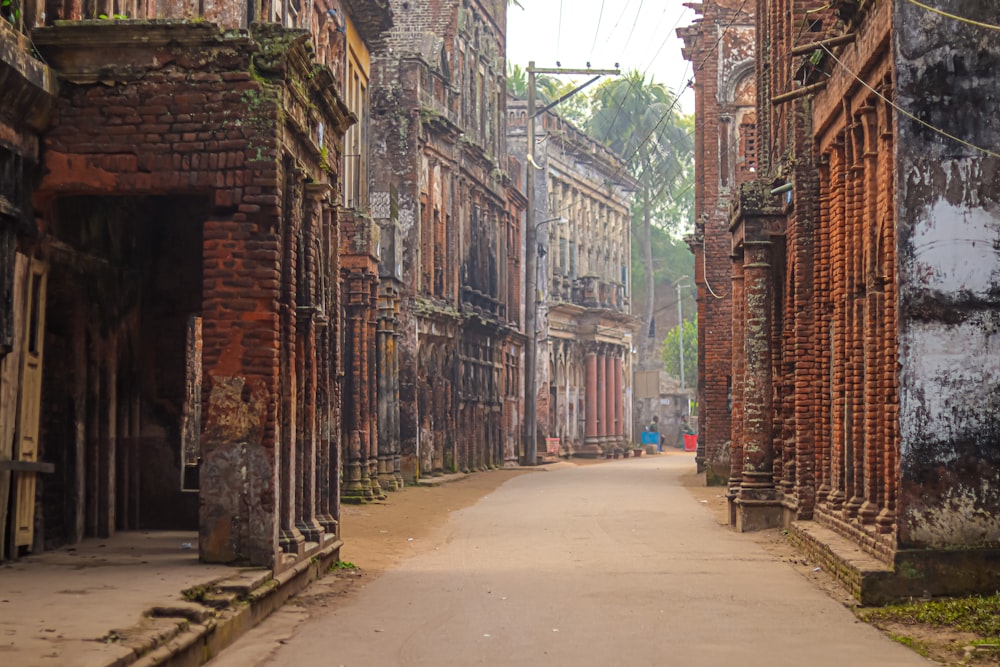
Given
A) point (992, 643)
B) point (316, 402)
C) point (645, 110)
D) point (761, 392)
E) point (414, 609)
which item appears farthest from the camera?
point (645, 110)

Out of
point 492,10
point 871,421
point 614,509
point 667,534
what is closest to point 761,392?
point 667,534

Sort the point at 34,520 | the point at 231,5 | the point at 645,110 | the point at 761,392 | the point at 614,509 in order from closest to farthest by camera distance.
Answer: the point at 34,520 → the point at 231,5 → the point at 761,392 → the point at 614,509 → the point at 645,110

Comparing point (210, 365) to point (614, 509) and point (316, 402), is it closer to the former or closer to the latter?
point (316, 402)

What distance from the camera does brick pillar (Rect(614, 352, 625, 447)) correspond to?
65000 mm

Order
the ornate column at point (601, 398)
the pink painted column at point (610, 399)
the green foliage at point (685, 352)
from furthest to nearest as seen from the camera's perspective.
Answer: the green foliage at point (685, 352) < the pink painted column at point (610, 399) < the ornate column at point (601, 398)

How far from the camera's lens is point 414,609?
1202 centimetres

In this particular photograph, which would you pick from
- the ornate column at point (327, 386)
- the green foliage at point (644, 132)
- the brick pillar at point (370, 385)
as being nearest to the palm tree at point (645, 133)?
the green foliage at point (644, 132)

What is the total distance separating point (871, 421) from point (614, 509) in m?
11.3

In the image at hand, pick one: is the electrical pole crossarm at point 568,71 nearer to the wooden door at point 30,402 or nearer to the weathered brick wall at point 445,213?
the weathered brick wall at point 445,213

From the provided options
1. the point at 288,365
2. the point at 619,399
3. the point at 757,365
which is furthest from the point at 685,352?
the point at 288,365

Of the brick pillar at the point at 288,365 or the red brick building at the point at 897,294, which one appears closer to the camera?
the red brick building at the point at 897,294

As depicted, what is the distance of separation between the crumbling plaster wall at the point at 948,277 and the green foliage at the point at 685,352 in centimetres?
6992

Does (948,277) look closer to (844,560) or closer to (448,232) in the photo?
(844,560)

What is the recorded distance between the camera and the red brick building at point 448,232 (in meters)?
35.0
